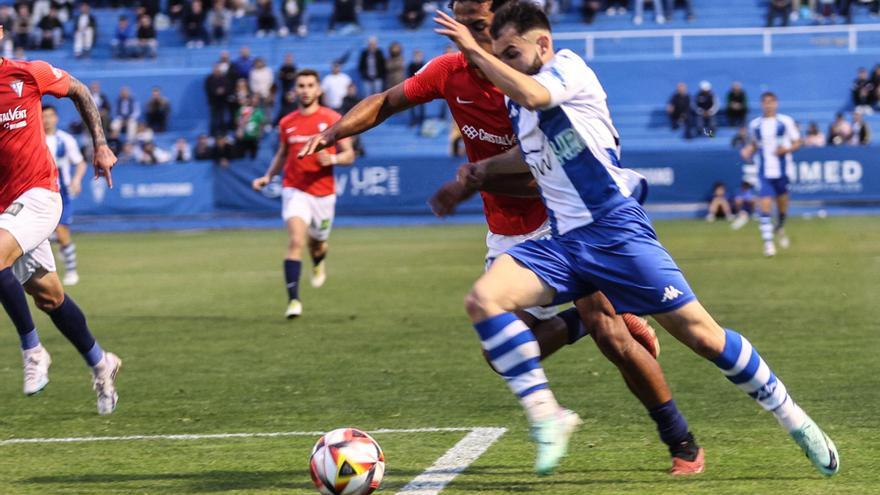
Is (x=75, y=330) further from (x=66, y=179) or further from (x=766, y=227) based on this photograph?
(x=766, y=227)

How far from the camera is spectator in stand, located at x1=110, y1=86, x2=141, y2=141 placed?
3519cm

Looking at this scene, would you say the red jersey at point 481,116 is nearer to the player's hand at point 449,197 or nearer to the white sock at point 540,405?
the player's hand at point 449,197

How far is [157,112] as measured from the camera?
118 feet

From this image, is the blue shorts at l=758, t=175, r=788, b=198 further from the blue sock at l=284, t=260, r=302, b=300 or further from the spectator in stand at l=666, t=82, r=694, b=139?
the spectator in stand at l=666, t=82, r=694, b=139

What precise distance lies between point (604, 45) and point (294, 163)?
72.6 ft

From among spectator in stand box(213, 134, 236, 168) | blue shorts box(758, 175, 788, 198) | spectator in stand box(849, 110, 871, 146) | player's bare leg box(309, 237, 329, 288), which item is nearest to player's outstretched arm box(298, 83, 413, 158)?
player's bare leg box(309, 237, 329, 288)

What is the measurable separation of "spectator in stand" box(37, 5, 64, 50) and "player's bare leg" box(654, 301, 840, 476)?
117 feet

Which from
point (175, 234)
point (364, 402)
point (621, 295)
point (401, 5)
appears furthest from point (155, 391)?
point (401, 5)

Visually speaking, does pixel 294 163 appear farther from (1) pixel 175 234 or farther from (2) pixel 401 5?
(2) pixel 401 5

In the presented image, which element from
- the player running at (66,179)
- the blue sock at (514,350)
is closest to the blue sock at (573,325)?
the blue sock at (514,350)

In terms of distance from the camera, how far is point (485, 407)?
8.29 meters

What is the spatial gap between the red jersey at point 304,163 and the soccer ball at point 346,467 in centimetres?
870

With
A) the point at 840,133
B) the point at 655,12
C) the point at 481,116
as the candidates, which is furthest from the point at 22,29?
the point at 481,116

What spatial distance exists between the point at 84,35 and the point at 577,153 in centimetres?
3473
